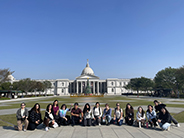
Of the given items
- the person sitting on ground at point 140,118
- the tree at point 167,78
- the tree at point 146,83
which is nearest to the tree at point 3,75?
the person sitting on ground at point 140,118

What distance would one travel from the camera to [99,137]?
7078 millimetres

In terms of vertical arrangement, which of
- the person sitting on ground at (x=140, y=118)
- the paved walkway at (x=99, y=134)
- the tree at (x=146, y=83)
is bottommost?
the paved walkway at (x=99, y=134)

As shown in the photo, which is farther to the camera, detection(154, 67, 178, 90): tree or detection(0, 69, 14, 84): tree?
detection(154, 67, 178, 90): tree

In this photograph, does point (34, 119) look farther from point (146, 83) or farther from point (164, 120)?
point (146, 83)

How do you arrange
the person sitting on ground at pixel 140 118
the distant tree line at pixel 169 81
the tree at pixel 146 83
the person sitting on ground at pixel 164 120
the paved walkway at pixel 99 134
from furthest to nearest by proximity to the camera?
the tree at pixel 146 83
the distant tree line at pixel 169 81
the person sitting on ground at pixel 140 118
the person sitting on ground at pixel 164 120
the paved walkway at pixel 99 134

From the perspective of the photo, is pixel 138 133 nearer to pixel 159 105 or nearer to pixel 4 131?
pixel 159 105

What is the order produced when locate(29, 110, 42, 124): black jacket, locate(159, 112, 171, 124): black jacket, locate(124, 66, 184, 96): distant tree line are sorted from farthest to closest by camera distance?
locate(124, 66, 184, 96): distant tree line → locate(29, 110, 42, 124): black jacket → locate(159, 112, 171, 124): black jacket

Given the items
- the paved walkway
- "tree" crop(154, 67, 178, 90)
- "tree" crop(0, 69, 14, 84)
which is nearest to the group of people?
the paved walkway

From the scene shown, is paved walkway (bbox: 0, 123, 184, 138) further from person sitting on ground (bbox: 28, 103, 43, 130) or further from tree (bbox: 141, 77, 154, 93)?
tree (bbox: 141, 77, 154, 93)

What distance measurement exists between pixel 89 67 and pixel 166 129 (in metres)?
140

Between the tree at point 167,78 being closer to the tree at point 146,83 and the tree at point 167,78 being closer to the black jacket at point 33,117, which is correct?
the tree at point 146,83

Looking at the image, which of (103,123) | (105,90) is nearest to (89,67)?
(105,90)

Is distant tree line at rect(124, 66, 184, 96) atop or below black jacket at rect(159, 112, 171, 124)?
atop

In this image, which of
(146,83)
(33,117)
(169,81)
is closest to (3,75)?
(33,117)
